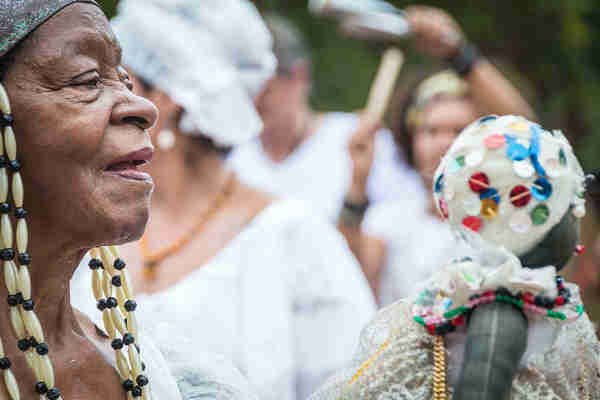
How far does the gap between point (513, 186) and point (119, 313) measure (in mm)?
884

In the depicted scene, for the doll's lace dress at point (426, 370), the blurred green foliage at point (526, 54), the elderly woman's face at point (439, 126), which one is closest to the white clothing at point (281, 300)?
the elderly woman's face at point (439, 126)

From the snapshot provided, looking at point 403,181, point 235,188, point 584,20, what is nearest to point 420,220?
point 403,181

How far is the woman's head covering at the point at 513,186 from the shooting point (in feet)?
7.70

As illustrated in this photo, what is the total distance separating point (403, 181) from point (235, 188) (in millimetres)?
1503

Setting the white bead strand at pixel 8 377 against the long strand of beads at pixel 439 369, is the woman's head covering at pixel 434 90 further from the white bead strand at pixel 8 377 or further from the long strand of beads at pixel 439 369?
the white bead strand at pixel 8 377

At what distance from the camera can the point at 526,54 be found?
7551mm

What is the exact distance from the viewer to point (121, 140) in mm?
2283

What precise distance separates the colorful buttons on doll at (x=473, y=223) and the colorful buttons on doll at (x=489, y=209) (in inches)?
0.7

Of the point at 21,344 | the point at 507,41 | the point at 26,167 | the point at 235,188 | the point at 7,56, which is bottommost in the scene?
the point at 507,41

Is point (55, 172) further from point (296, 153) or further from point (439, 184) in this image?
point (296, 153)

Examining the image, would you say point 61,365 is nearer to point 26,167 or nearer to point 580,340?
point 26,167

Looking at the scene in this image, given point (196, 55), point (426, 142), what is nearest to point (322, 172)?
point (426, 142)

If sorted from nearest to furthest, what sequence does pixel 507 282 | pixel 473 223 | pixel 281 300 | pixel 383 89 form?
1. pixel 507 282
2. pixel 473 223
3. pixel 281 300
4. pixel 383 89

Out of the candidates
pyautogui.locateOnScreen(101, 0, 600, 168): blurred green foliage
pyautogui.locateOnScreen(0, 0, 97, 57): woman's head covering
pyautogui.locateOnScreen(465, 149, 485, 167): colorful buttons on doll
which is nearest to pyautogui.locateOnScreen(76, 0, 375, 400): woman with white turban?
pyautogui.locateOnScreen(465, 149, 485, 167): colorful buttons on doll
